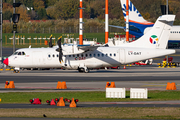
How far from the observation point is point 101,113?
680 inches

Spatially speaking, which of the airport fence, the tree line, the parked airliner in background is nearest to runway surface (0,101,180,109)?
the parked airliner in background

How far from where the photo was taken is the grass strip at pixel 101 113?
16.5 meters

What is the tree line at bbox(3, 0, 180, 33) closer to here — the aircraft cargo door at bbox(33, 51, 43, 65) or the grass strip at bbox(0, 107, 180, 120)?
the aircraft cargo door at bbox(33, 51, 43, 65)

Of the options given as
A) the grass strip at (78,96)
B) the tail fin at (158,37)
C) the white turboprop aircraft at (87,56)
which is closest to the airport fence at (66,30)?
the tail fin at (158,37)

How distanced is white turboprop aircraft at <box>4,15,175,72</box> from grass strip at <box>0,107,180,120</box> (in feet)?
66.7

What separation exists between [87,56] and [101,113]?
877 inches

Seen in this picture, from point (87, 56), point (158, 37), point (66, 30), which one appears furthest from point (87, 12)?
point (87, 56)

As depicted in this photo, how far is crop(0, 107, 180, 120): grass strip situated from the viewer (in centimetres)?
1653

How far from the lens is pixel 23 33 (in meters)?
110

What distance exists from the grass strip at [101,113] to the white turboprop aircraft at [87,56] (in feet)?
66.7

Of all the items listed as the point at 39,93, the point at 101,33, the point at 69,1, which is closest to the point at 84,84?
the point at 39,93

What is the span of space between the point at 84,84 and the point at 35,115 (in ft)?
42.4

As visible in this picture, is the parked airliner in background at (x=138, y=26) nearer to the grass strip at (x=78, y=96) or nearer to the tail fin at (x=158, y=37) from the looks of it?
the tail fin at (x=158, y=37)

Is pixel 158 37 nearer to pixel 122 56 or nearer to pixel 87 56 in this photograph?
pixel 122 56
